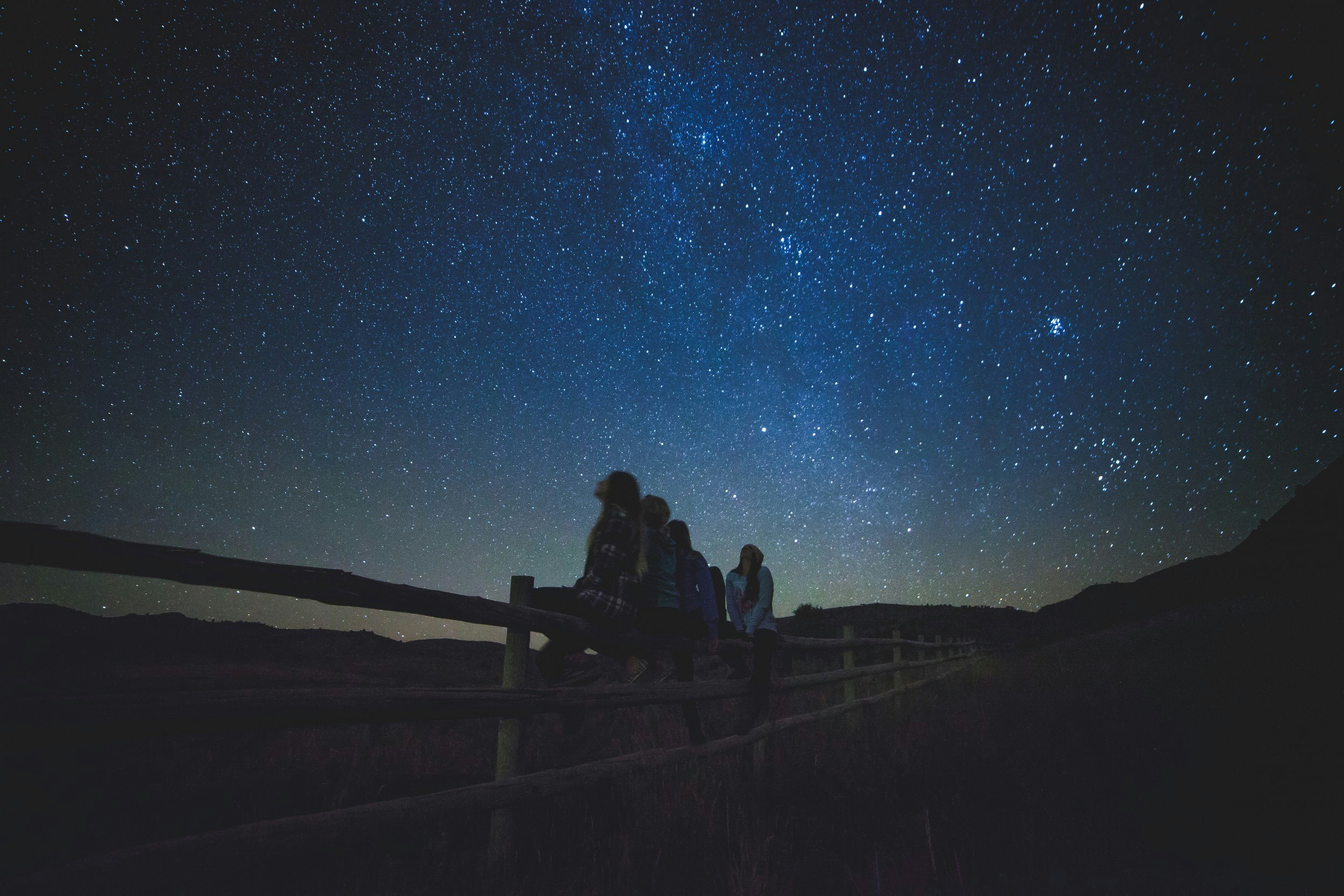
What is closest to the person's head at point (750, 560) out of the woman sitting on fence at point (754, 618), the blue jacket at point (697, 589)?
the woman sitting on fence at point (754, 618)

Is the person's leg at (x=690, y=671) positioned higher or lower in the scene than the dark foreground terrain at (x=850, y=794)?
higher

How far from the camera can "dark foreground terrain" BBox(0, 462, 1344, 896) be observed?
2414 millimetres

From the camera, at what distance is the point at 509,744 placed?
2404 millimetres

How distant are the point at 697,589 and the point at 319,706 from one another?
265 centimetres

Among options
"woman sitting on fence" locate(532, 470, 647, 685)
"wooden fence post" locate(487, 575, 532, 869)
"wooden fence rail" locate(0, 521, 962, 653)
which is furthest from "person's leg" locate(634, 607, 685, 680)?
"wooden fence post" locate(487, 575, 532, 869)

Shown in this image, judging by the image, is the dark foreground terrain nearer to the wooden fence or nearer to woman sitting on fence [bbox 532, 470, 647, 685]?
the wooden fence

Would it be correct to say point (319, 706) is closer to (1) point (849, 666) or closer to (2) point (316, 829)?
(2) point (316, 829)

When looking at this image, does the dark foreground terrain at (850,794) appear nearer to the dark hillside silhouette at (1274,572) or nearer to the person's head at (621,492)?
the person's head at (621,492)

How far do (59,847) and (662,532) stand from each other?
461 cm

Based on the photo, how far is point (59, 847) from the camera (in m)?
3.70

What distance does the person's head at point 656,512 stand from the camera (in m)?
3.96

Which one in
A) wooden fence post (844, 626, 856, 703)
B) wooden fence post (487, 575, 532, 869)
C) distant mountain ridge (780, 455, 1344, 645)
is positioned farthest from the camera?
distant mountain ridge (780, 455, 1344, 645)

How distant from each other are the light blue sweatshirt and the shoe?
4.81 feet

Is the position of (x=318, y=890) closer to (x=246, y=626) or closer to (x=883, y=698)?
(x=883, y=698)
